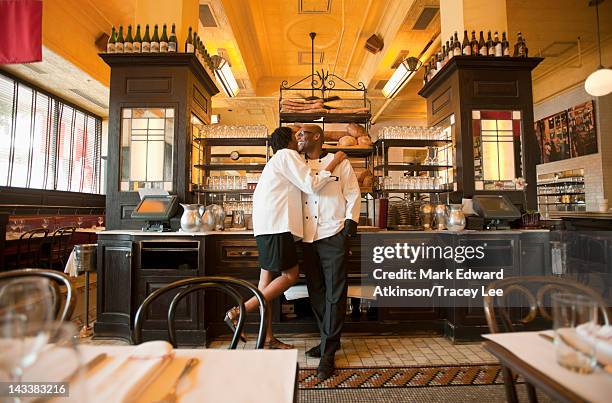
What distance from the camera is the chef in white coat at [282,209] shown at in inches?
106

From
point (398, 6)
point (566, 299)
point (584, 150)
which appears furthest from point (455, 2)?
point (584, 150)

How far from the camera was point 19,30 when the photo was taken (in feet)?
11.5

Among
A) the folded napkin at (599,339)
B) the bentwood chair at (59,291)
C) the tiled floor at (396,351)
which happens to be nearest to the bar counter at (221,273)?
the tiled floor at (396,351)

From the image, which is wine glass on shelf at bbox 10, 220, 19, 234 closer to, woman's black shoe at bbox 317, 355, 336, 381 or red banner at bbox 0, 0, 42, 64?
red banner at bbox 0, 0, 42, 64

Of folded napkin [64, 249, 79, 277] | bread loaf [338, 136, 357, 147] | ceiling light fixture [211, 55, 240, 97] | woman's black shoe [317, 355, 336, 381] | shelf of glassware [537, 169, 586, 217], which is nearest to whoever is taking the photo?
woman's black shoe [317, 355, 336, 381]

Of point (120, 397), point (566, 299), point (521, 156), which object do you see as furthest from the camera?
point (521, 156)

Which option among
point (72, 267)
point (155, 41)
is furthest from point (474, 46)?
point (72, 267)

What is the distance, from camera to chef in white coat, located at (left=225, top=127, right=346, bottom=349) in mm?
2691

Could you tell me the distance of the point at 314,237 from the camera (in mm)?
2818

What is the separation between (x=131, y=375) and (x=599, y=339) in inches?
49.0

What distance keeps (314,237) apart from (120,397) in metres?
2.15

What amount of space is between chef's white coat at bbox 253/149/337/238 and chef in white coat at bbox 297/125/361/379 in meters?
0.12

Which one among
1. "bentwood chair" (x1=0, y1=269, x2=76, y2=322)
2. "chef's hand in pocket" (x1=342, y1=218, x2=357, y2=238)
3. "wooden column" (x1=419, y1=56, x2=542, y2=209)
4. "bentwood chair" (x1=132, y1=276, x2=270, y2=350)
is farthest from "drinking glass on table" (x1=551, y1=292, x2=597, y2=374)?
"wooden column" (x1=419, y1=56, x2=542, y2=209)

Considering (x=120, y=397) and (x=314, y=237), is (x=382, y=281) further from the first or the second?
(x=120, y=397)
